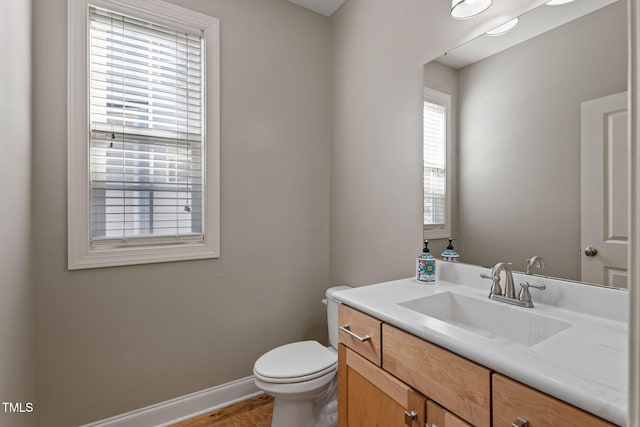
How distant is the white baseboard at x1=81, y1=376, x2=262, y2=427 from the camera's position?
1704 mm

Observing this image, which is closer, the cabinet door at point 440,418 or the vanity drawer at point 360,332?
the cabinet door at point 440,418

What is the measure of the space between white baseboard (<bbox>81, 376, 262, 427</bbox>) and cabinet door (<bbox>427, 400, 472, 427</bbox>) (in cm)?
148

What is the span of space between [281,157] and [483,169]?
127 cm

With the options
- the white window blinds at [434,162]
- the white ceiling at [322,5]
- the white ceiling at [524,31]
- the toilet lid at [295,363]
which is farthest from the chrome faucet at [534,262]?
the white ceiling at [322,5]

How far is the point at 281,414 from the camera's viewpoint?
1.58m

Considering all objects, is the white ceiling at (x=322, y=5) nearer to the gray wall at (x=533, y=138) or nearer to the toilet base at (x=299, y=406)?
the gray wall at (x=533, y=138)

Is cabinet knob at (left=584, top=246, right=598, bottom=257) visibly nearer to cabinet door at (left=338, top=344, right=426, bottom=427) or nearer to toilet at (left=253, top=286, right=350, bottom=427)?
cabinet door at (left=338, top=344, right=426, bottom=427)

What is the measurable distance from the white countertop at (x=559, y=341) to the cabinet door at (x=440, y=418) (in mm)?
180

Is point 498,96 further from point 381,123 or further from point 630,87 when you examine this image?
point 630,87

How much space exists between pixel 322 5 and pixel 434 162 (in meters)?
1.48

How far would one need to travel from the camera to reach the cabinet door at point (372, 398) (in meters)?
0.96

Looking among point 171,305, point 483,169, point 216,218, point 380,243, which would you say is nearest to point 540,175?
point 483,169

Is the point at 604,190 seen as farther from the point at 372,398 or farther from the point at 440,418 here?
the point at 372,398

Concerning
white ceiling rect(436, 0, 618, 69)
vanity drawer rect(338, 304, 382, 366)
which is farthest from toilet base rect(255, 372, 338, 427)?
white ceiling rect(436, 0, 618, 69)
